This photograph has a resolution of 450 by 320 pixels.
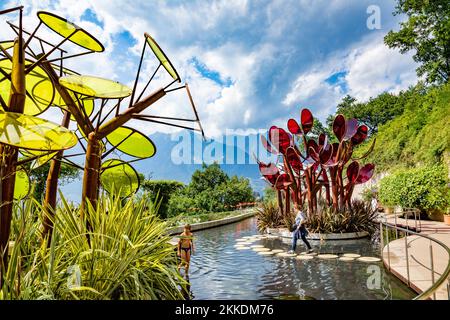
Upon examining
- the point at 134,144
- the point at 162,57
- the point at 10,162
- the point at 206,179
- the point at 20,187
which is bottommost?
the point at 20,187

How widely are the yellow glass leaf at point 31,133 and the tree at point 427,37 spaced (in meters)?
28.8

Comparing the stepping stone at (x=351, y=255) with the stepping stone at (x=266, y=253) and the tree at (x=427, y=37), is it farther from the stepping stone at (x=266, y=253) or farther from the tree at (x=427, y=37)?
the tree at (x=427, y=37)

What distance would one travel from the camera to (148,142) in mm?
4535

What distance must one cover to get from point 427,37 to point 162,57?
96.2ft

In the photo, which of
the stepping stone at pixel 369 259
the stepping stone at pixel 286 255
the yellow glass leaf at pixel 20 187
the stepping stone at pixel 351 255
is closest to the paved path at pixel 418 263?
the stepping stone at pixel 369 259

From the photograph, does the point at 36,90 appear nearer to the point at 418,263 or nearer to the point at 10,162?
the point at 10,162

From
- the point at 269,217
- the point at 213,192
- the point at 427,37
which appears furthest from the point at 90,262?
the point at 427,37

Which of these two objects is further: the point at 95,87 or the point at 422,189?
the point at 422,189

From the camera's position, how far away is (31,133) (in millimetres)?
2346

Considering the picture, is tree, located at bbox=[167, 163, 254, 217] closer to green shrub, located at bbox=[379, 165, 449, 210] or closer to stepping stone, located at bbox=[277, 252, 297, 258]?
green shrub, located at bbox=[379, 165, 449, 210]

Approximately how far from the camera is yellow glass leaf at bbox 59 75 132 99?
3.37 meters

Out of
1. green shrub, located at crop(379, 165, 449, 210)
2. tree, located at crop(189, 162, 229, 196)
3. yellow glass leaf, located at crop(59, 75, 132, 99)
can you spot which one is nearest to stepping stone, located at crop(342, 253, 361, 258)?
yellow glass leaf, located at crop(59, 75, 132, 99)
